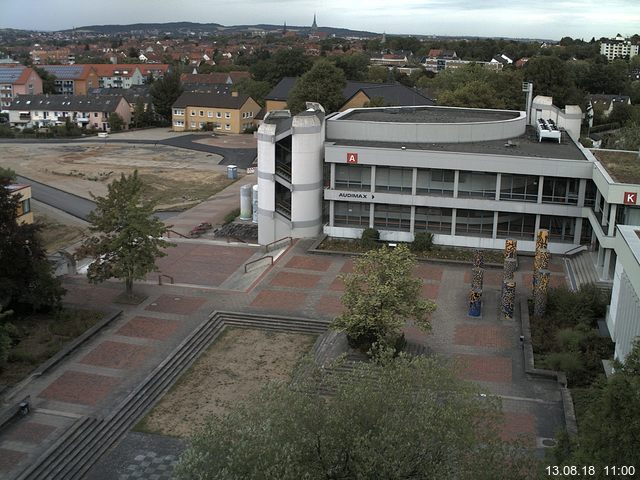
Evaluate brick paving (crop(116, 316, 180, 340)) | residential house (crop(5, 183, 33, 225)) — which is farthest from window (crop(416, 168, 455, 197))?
residential house (crop(5, 183, 33, 225))

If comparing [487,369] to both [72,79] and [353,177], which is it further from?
[72,79]

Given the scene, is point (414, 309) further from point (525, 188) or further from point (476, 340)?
Answer: point (525, 188)

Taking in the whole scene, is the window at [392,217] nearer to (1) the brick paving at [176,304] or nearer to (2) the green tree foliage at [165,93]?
(1) the brick paving at [176,304]

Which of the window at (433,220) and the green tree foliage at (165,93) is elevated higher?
the green tree foliage at (165,93)

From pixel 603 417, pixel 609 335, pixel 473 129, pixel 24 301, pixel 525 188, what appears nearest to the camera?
pixel 603 417

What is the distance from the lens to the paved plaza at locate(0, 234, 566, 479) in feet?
69.8

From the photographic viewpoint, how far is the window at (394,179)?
40.2 m

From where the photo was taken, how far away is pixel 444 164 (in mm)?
39031

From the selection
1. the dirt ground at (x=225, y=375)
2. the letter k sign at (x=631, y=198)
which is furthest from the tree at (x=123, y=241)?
the letter k sign at (x=631, y=198)

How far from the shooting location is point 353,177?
41125 mm

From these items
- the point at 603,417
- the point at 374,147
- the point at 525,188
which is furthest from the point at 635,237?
the point at 374,147

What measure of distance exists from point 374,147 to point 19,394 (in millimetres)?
23964

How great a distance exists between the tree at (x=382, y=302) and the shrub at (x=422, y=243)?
12.6 m

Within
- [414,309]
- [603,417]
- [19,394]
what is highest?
[603,417]
